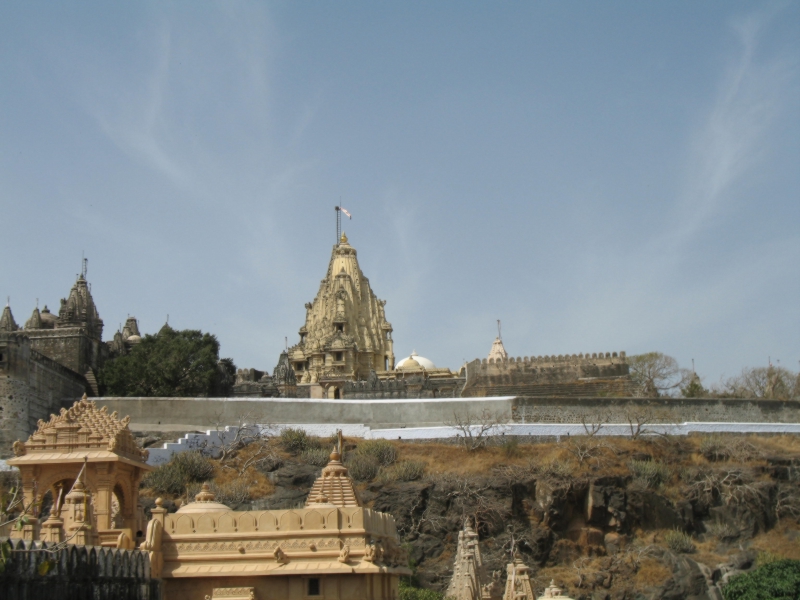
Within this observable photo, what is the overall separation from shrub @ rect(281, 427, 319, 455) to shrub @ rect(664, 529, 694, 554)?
1161 centimetres

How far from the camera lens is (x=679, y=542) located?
3064 cm

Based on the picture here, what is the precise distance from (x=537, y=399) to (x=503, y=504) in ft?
26.7

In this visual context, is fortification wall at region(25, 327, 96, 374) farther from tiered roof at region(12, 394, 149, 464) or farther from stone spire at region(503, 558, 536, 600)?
tiered roof at region(12, 394, 149, 464)

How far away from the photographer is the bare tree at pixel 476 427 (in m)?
34.8

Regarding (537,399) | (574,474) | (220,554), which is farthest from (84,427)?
(537,399)

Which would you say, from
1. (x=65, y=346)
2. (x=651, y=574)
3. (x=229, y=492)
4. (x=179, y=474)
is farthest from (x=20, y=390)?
(x=651, y=574)

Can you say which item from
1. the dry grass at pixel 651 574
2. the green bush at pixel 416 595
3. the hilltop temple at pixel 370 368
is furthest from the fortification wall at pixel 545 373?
the green bush at pixel 416 595

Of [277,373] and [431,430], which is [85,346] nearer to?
[277,373]

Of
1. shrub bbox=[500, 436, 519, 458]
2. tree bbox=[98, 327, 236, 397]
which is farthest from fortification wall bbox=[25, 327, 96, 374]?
shrub bbox=[500, 436, 519, 458]

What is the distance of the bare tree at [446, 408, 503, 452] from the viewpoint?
114ft

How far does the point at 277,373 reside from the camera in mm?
58969

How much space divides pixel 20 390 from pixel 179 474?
332 inches

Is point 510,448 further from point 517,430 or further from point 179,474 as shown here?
point 179,474

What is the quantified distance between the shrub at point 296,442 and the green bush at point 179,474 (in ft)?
9.38
